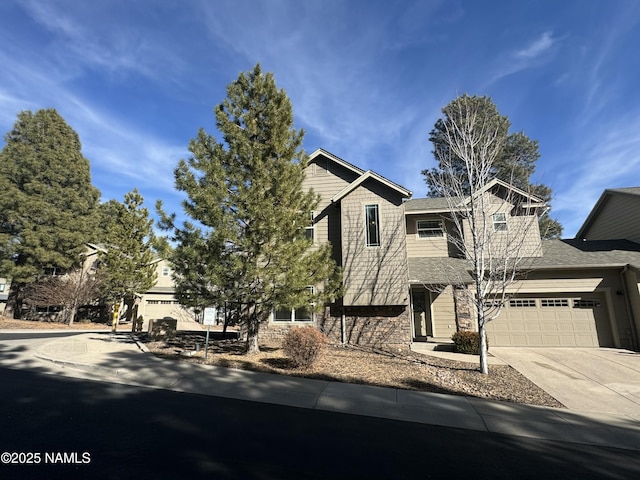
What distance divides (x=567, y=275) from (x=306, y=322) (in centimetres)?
1164

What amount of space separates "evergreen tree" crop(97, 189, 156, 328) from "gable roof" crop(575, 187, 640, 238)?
28.5 metres

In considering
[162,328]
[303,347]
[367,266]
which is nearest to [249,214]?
[303,347]

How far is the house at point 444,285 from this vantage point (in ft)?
44.6

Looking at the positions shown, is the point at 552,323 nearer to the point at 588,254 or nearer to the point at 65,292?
the point at 588,254

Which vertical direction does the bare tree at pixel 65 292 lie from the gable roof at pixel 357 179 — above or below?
below

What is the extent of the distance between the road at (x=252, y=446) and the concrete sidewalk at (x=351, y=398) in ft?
1.46

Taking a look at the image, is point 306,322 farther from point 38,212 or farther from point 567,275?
Answer: point 38,212

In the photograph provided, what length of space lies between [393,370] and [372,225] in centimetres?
644

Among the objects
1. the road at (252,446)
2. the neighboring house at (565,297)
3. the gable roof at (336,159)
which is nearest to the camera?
the road at (252,446)

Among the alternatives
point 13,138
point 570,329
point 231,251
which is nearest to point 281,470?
point 231,251

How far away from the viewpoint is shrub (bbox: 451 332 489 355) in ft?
40.6

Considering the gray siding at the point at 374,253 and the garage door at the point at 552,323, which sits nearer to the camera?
the gray siding at the point at 374,253

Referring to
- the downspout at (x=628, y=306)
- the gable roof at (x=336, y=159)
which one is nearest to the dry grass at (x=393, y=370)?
the downspout at (x=628, y=306)

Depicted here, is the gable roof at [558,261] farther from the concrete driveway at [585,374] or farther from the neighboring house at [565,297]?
the concrete driveway at [585,374]
